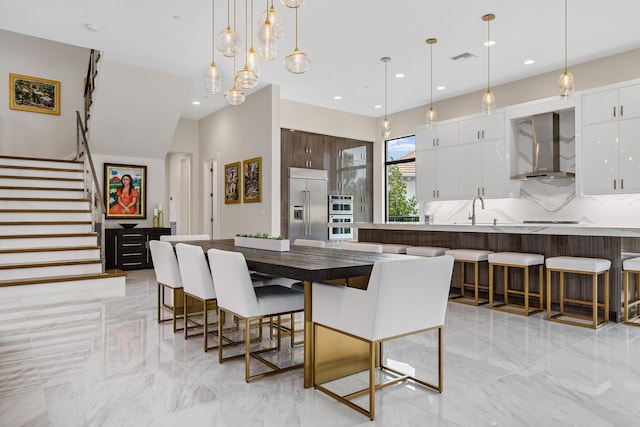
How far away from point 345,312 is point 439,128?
18.5 feet

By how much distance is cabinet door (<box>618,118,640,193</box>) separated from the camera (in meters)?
4.96

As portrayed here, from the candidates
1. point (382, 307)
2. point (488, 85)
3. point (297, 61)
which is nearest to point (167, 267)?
point (297, 61)

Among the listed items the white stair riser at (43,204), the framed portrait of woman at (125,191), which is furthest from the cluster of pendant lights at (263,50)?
the framed portrait of woman at (125,191)

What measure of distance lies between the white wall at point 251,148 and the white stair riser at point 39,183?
101 inches

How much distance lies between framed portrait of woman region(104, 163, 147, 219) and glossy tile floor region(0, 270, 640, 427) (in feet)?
13.9

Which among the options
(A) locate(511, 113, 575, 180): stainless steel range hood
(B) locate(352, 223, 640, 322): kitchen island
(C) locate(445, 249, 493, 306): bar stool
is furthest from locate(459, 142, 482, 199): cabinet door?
(C) locate(445, 249, 493, 306): bar stool

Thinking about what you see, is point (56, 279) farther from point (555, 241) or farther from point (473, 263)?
point (555, 241)

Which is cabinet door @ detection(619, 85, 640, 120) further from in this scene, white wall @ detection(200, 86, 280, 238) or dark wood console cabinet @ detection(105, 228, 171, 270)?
dark wood console cabinet @ detection(105, 228, 171, 270)

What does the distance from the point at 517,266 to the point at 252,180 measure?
15.0 feet

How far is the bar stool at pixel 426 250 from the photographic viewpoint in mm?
4781

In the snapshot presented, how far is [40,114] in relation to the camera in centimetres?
785

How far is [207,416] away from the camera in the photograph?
2.06 metres

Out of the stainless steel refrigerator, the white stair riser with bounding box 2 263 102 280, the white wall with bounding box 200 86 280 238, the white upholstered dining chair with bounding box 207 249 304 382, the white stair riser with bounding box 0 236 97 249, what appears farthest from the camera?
the stainless steel refrigerator

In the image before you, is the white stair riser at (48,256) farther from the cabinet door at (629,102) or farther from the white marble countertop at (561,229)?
the cabinet door at (629,102)
